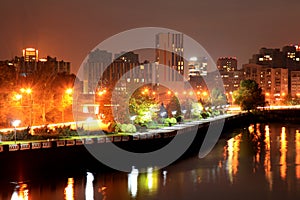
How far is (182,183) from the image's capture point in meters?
16.8

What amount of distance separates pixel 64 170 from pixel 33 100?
31.3ft

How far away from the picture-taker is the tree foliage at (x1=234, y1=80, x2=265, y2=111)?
169 ft

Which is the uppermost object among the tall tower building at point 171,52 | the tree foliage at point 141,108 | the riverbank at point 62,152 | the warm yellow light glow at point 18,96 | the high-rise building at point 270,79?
the tall tower building at point 171,52

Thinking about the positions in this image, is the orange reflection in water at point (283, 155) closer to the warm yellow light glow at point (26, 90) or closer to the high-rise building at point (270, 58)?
the warm yellow light glow at point (26, 90)

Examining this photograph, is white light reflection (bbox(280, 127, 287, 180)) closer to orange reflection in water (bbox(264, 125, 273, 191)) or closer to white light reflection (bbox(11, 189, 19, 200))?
orange reflection in water (bbox(264, 125, 273, 191))

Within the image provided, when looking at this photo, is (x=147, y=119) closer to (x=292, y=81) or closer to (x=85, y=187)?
(x=85, y=187)

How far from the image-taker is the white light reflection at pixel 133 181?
50.8ft

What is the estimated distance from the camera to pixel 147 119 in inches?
1028

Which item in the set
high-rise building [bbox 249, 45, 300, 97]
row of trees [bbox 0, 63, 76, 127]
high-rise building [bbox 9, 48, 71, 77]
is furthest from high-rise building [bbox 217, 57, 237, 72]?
row of trees [bbox 0, 63, 76, 127]

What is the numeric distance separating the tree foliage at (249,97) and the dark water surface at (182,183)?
29.6 meters

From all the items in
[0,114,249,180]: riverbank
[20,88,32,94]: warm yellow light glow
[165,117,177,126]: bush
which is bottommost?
[0,114,249,180]: riverbank

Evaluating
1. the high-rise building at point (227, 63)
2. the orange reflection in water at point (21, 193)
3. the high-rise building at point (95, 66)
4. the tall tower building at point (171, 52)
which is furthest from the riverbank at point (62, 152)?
the high-rise building at point (227, 63)

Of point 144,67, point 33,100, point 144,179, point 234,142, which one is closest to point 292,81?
point 144,67

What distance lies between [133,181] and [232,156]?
7743mm
